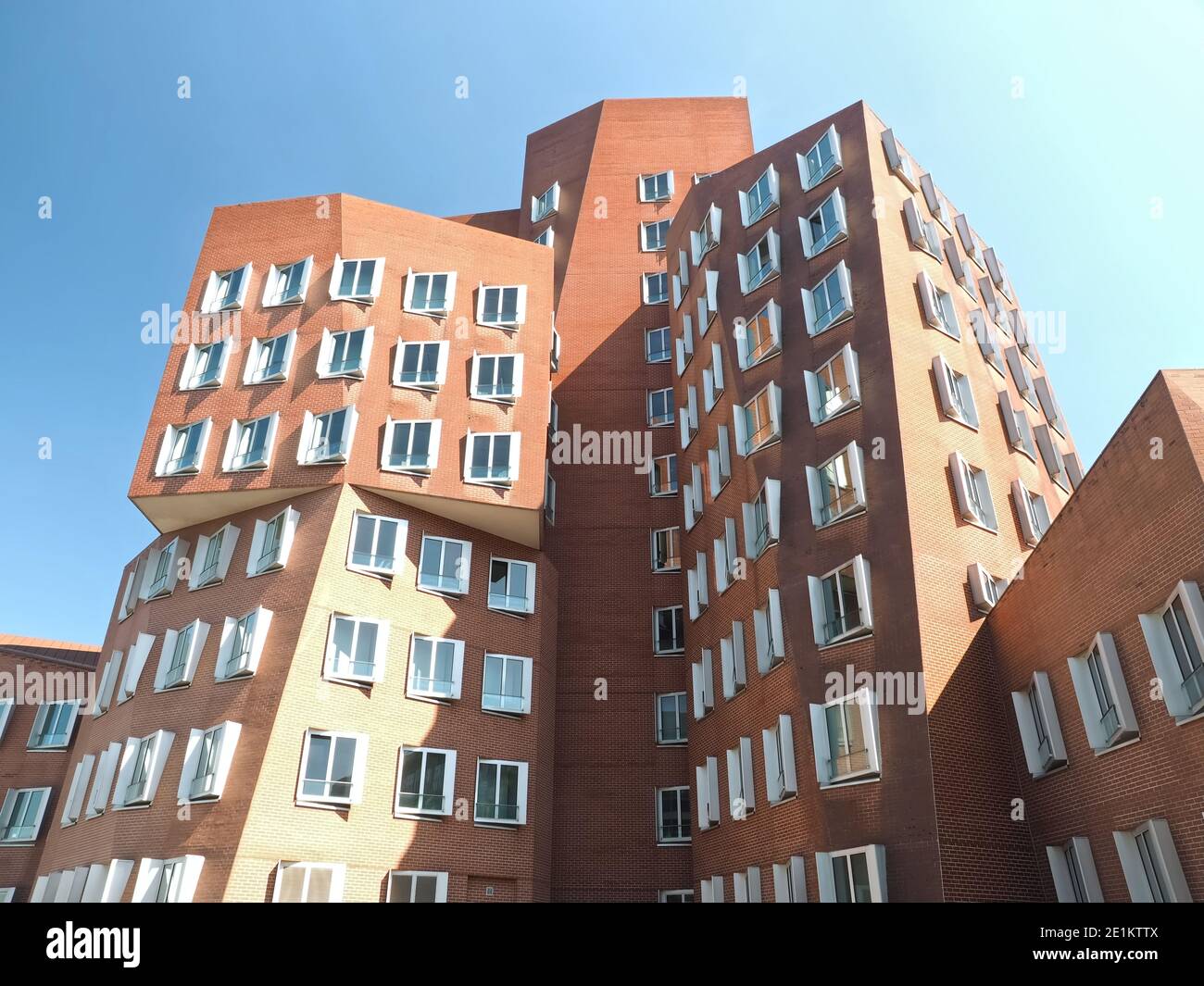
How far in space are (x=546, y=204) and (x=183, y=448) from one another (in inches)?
1061

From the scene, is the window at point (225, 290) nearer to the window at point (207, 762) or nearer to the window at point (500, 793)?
the window at point (207, 762)

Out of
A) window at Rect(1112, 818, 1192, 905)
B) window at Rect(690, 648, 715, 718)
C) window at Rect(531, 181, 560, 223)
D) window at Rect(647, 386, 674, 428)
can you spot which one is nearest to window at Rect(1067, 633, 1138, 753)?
window at Rect(1112, 818, 1192, 905)

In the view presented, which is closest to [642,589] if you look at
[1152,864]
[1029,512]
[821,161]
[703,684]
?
[703,684]

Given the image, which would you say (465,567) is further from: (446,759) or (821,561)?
(821,561)

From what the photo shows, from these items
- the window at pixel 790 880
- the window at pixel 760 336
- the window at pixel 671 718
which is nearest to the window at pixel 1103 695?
the window at pixel 790 880

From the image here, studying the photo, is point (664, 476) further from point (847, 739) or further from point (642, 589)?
point (847, 739)

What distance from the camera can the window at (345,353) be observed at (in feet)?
115

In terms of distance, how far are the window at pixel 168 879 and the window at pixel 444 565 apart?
37.9 ft

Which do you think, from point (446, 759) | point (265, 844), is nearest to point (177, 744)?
point (265, 844)

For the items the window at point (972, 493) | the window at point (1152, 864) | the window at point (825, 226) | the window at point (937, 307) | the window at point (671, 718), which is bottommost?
the window at point (1152, 864)

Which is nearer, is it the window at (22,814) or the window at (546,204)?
the window at (22,814)

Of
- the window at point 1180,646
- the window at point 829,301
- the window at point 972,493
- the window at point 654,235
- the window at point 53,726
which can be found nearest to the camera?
the window at point 1180,646

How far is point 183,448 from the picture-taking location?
35.3 m

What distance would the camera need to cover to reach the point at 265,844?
1046 inches
